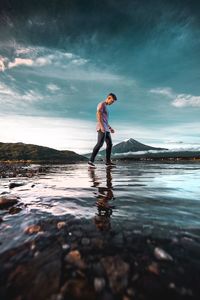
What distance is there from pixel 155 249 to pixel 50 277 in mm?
894

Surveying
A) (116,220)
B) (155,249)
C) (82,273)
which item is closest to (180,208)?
(116,220)

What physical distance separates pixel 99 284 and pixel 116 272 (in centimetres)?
17

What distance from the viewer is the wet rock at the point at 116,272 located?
51.6 inches

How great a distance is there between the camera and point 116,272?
1.45 m

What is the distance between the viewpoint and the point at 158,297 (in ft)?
3.92

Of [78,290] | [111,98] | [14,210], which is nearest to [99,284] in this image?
[78,290]

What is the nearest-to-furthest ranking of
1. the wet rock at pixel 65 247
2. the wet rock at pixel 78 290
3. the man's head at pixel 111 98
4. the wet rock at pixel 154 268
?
the wet rock at pixel 78 290
the wet rock at pixel 154 268
the wet rock at pixel 65 247
the man's head at pixel 111 98

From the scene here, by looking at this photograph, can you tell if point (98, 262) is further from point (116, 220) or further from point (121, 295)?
point (116, 220)

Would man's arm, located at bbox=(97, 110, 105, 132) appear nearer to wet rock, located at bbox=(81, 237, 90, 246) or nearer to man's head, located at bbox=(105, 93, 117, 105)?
man's head, located at bbox=(105, 93, 117, 105)

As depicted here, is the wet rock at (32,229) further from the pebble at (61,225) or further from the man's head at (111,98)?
the man's head at (111,98)

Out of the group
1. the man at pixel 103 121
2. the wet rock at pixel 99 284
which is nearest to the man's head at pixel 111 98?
the man at pixel 103 121

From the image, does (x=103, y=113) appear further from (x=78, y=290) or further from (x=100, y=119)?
(x=78, y=290)

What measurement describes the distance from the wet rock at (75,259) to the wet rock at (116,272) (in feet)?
0.56

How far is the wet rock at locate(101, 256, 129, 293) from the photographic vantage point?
4.30ft
